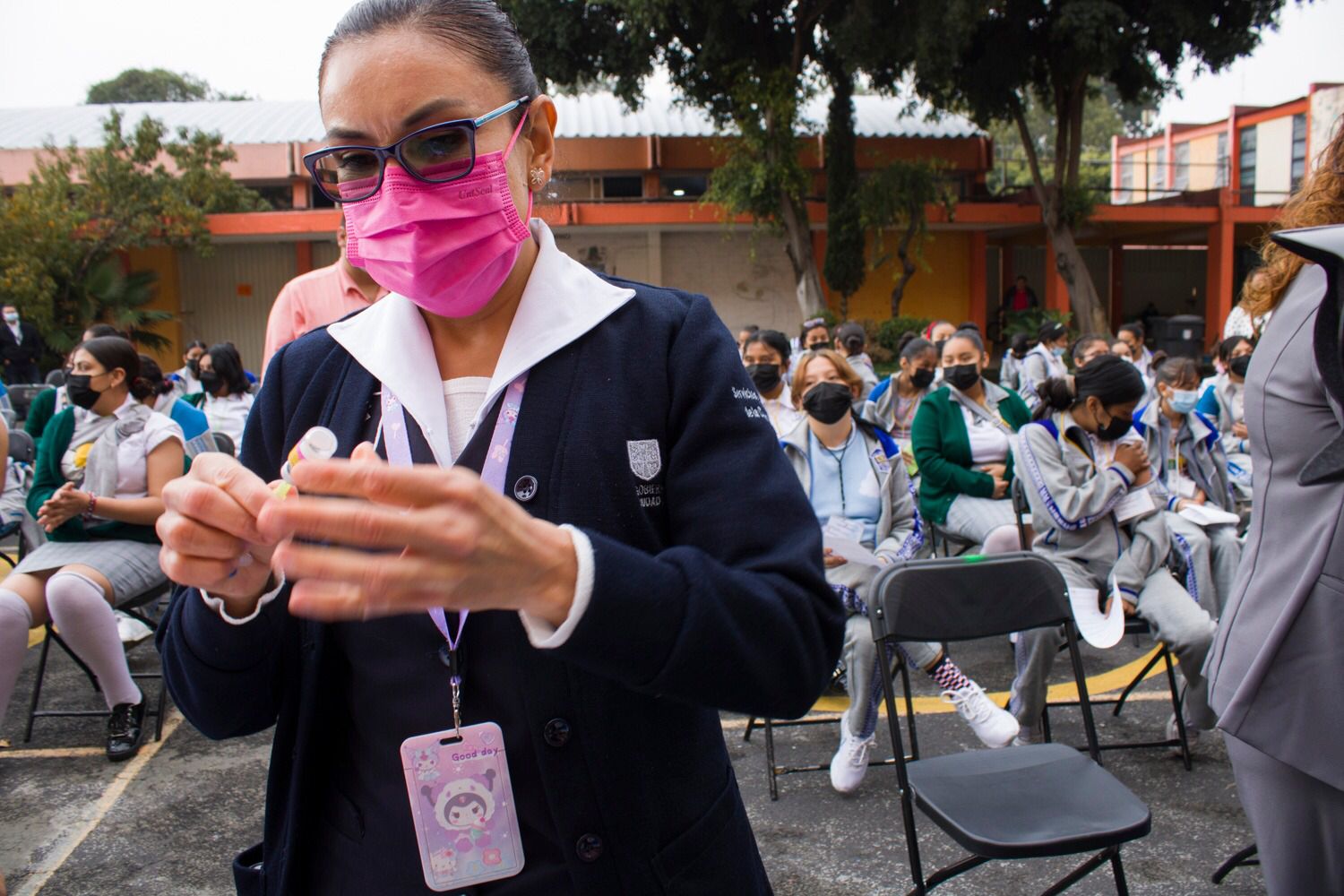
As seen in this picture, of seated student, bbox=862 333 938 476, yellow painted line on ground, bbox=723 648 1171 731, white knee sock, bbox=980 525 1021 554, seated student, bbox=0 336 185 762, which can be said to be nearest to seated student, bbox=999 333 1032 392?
seated student, bbox=862 333 938 476

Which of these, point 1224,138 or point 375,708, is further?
point 1224,138

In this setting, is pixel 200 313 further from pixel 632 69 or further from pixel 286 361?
pixel 286 361

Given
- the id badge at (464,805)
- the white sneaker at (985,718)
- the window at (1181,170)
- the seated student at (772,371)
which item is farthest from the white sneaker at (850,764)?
the window at (1181,170)

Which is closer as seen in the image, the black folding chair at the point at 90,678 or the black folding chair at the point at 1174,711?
the black folding chair at the point at 1174,711

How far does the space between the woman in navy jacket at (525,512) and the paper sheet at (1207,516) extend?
3952 mm

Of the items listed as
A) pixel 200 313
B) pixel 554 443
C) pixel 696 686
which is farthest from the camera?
pixel 200 313

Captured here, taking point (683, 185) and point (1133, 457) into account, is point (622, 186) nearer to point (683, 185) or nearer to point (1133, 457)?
point (683, 185)

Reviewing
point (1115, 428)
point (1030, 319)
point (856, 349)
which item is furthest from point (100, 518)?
point (1030, 319)

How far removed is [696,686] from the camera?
984 millimetres

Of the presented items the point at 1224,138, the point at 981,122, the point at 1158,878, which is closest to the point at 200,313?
the point at 981,122

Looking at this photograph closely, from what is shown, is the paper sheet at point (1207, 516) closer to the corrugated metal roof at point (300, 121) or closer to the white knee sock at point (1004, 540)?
the white knee sock at point (1004, 540)

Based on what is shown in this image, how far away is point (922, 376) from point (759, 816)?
12.7ft

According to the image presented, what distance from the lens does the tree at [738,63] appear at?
58.6ft

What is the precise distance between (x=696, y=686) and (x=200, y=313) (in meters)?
24.1
